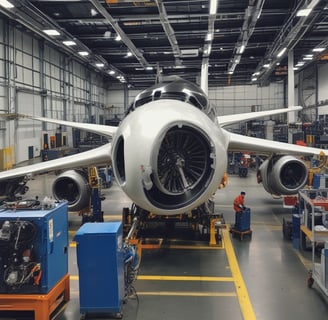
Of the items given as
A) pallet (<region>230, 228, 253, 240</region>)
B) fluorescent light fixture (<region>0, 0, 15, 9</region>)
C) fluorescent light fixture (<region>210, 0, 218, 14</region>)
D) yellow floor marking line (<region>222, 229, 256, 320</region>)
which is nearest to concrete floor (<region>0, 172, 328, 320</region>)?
yellow floor marking line (<region>222, 229, 256, 320</region>)

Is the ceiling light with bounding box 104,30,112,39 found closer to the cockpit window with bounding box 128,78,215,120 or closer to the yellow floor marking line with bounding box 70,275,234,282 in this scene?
the cockpit window with bounding box 128,78,215,120

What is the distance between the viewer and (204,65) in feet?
53.4

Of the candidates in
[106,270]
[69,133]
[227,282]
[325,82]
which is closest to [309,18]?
[227,282]

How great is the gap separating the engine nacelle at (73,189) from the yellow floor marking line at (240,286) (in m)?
4.25

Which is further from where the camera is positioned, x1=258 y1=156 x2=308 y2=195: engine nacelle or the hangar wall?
the hangar wall

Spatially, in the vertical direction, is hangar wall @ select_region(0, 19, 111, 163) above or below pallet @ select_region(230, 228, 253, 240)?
above

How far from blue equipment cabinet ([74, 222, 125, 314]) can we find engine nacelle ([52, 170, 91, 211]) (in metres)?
5.05

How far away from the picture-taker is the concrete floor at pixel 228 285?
564cm

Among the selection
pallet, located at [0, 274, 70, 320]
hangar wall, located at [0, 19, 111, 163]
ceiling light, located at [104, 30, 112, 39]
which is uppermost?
ceiling light, located at [104, 30, 112, 39]

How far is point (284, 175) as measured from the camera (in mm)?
11195

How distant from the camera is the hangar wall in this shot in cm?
2153

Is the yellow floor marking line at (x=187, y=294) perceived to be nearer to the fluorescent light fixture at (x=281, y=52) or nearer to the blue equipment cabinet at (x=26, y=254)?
the blue equipment cabinet at (x=26, y=254)

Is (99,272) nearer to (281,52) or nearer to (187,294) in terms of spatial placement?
(187,294)

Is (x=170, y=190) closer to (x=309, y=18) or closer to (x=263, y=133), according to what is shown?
(x=309, y=18)
